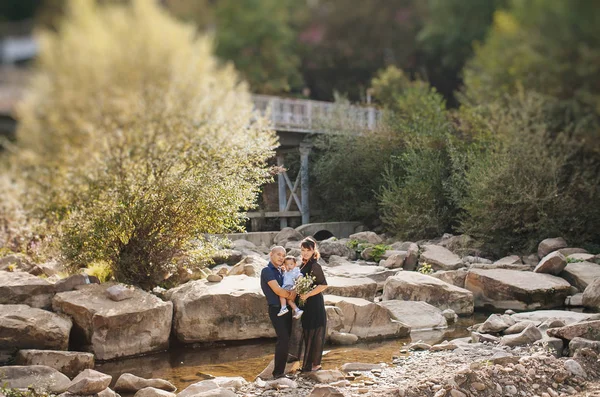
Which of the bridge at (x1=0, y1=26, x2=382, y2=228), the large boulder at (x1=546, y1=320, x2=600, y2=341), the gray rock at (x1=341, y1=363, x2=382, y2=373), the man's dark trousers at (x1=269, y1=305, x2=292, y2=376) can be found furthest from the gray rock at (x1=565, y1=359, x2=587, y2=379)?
the bridge at (x1=0, y1=26, x2=382, y2=228)

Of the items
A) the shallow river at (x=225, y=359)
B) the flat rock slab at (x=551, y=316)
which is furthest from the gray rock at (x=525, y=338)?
the shallow river at (x=225, y=359)

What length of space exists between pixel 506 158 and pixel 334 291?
385 inches

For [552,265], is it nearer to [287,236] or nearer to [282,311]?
[282,311]

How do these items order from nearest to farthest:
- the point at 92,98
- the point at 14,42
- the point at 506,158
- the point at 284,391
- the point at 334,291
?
the point at 14,42 → the point at 92,98 → the point at 284,391 → the point at 334,291 → the point at 506,158

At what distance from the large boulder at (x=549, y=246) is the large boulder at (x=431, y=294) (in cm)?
577

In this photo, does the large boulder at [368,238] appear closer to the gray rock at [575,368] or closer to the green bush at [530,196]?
the green bush at [530,196]

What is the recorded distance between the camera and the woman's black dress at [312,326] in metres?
8.09

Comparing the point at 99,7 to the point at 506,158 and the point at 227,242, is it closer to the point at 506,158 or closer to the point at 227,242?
the point at 227,242

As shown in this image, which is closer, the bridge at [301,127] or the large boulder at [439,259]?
the large boulder at [439,259]

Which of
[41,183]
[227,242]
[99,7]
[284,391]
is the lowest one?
[284,391]

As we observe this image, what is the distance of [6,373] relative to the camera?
26.1 ft

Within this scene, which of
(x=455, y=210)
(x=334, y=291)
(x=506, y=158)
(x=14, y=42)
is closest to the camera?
(x=14, y=42)

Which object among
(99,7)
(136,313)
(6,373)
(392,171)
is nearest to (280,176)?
(392,171)

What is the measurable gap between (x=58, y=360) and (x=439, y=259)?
446 inches
